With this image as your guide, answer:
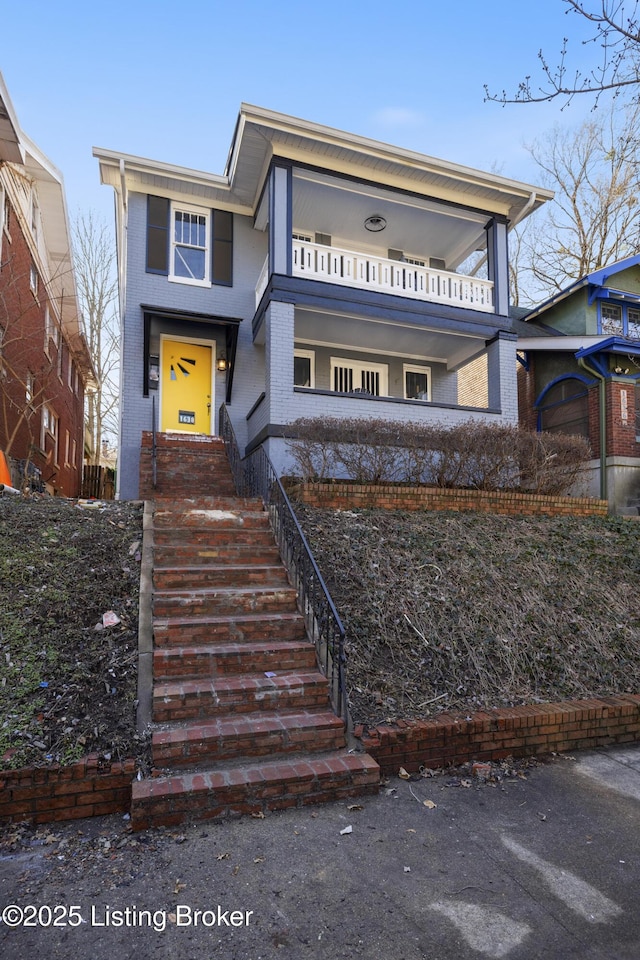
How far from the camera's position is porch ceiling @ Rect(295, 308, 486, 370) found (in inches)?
432

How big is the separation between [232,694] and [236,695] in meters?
0.03

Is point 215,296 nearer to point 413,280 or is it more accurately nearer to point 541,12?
point 413,280

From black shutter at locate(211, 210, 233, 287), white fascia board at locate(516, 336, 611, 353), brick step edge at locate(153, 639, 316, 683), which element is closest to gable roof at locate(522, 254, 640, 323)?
white fascia board at locate(516, 336, 611, 353)

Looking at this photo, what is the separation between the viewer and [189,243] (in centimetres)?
1144

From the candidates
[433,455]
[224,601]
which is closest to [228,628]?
[224,601]

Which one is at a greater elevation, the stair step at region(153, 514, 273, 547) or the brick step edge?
the stair step at region(153, 514, 273, 547)

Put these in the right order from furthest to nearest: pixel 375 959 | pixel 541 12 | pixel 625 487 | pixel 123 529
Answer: pixel 625 487 < pixel 123 529 < pixel 541 12 < pixel 375 959

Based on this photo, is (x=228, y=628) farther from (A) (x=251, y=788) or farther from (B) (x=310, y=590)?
(A) (x=251, y=788)

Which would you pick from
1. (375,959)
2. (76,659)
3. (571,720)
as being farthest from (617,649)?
(76,659)

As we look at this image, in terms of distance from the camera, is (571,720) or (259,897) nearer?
(259,897)

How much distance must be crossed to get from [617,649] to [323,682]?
→ 321cm

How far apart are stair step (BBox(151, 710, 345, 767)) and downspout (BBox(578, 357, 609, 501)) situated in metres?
10.7

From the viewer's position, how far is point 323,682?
14.3ft

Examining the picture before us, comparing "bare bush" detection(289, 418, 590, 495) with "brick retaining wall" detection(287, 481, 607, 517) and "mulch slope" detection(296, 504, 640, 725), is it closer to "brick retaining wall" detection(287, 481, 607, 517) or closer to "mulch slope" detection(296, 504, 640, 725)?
"brick retaining wall" detection(287, 481, 607, 517)
